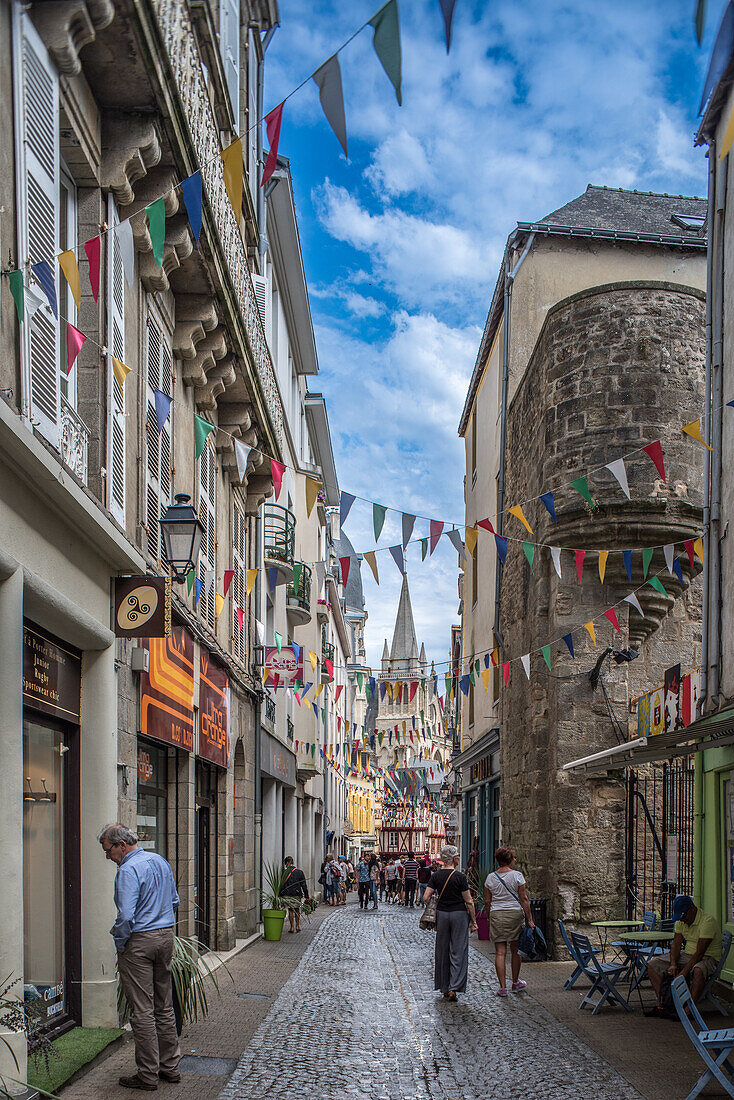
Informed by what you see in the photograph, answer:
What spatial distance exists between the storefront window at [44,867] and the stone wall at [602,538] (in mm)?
8366

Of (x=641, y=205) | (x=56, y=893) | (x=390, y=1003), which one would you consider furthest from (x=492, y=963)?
(x=641, y=205)

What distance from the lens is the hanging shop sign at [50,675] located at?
261 inches

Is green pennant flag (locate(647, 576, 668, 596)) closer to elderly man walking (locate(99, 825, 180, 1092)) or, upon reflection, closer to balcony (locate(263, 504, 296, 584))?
elderly man walking (locate(99, 825, 180, 1092))

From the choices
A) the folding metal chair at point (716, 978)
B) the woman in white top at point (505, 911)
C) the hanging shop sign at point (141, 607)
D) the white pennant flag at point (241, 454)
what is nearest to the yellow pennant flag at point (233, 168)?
the hanging shop sign at point (141, 607)

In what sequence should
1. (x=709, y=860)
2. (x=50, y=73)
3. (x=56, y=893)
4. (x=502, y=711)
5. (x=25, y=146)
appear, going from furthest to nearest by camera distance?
(x=502, y=711) < (x=709, y=860) < (x=56, y=893) < (x=50, y=73) < (x=25, y=146)

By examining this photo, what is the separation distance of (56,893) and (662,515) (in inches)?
365

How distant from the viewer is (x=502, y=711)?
64.4 ft

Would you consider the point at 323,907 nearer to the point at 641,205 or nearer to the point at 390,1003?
the point at 641,205

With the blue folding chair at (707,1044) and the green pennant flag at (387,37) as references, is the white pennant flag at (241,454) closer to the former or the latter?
the green pennant flag at (387,37)

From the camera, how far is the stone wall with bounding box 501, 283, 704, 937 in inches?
562

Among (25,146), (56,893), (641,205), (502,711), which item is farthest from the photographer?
(641,205)

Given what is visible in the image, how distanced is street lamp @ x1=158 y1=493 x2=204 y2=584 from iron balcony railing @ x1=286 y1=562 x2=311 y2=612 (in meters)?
14.9

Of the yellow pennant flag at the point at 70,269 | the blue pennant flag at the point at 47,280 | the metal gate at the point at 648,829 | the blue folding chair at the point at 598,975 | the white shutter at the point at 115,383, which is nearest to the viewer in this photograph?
the yellow pennant flag at the point at 70,269

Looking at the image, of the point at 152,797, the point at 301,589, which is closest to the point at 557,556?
the point at 152,797
